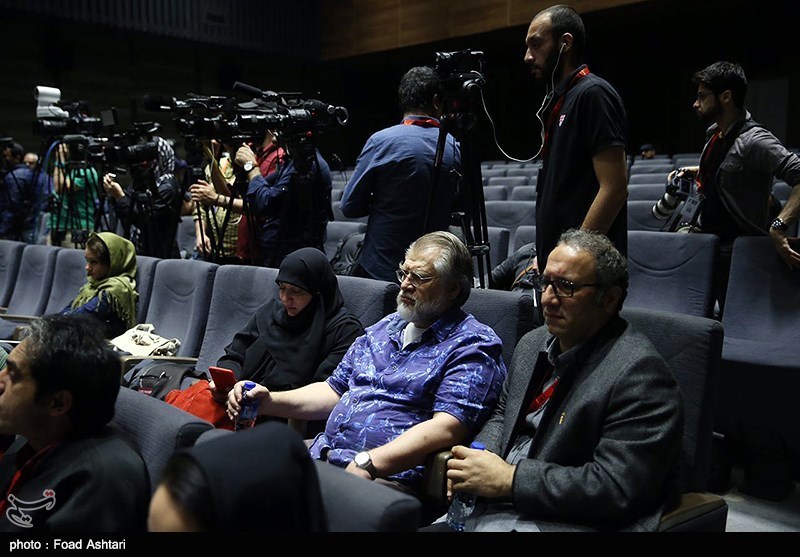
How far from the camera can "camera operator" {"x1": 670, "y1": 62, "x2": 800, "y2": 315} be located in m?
2.69

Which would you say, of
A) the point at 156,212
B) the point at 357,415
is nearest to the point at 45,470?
the point at 357,415

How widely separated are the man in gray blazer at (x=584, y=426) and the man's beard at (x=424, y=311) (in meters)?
0.36

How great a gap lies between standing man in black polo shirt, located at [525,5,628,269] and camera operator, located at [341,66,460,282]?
2.21 feet

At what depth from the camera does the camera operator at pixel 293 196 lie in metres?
3.22

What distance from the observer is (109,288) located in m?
3.55

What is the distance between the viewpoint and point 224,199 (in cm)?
354

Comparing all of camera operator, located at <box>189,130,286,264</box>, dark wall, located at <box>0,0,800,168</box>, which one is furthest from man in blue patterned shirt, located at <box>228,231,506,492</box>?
dark wall, located at <box>0,0,800,168</box>

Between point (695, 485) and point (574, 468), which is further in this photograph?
point (695, 485)

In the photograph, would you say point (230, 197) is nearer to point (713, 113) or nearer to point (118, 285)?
point (118, 285)

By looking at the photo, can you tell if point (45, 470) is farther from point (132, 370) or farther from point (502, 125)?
point (502, 125)

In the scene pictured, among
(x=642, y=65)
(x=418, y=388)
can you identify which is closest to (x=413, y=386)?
(x=418, y=388)

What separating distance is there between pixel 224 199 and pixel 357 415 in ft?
6.31

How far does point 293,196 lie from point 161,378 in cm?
107

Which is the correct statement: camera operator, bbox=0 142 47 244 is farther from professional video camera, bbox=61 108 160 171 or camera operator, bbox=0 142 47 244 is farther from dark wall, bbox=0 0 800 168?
dark wall, bbox=0 0 800 168
